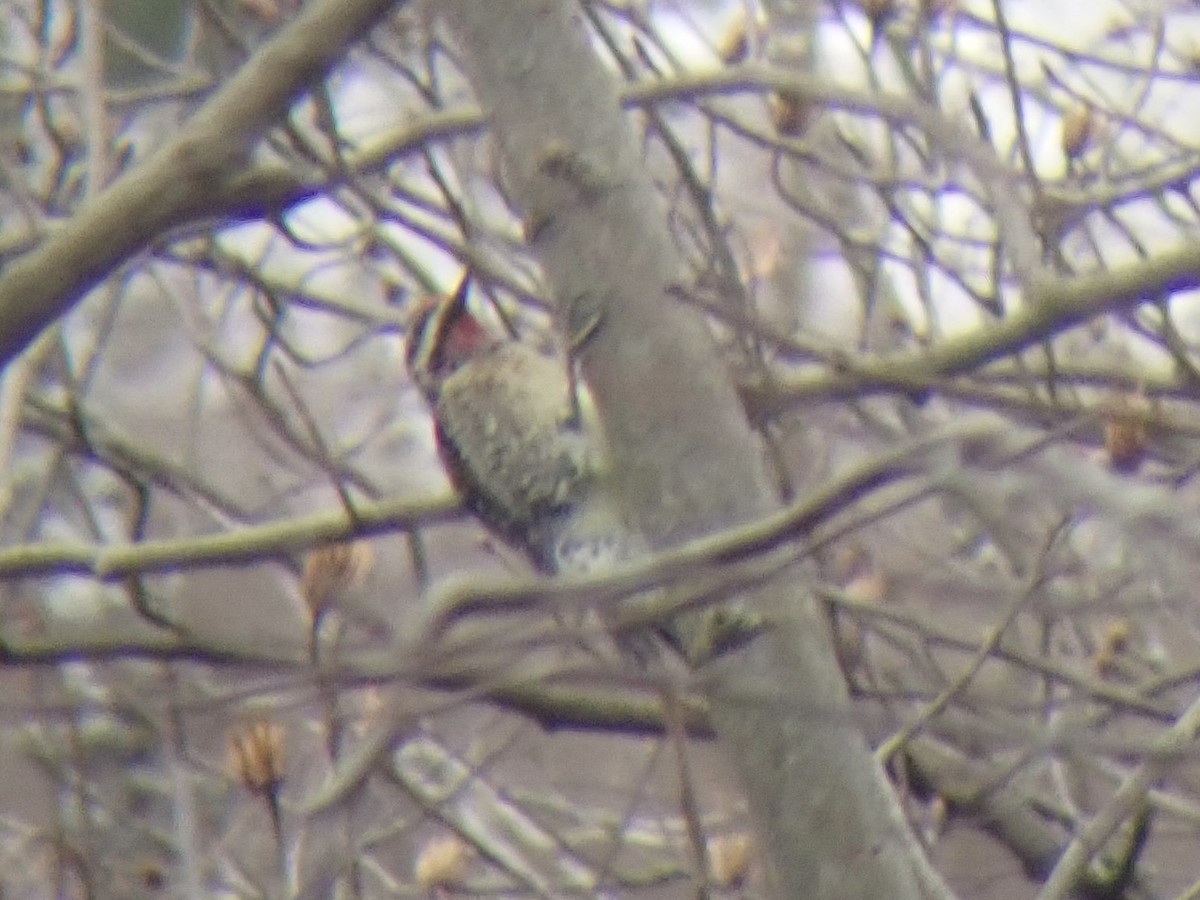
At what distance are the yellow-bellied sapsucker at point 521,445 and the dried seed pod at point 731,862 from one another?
25.5 inches

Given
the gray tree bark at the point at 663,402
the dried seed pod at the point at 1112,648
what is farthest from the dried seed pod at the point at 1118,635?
the gray tree bark at the point at 663,402

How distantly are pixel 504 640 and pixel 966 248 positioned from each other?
381 cm

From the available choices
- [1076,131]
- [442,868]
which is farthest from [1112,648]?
[442,868]

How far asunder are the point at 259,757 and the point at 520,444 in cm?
118

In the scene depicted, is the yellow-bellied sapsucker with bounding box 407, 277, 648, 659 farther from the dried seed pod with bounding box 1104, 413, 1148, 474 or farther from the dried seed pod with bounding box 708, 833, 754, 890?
the dried seed pod with bounding box 1104, 413, 1148, 474

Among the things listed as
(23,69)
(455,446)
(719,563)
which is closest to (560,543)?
(455,446)

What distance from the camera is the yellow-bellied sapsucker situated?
13.6 feet

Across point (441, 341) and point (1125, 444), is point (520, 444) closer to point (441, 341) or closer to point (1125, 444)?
point (441, 341)

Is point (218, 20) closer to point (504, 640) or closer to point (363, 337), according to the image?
point (363, 337)

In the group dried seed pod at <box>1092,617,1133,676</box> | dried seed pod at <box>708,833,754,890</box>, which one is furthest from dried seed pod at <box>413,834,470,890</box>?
dried seed pod at <box>1092,617,1133,676</box>

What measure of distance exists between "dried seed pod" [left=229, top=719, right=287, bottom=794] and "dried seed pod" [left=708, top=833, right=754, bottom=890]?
1126mm

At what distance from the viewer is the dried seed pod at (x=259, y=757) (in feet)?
10.8

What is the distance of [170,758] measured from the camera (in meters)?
2.57

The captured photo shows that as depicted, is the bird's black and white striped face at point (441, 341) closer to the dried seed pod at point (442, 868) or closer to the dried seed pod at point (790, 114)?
the dried seed pod at point (790, 114)
